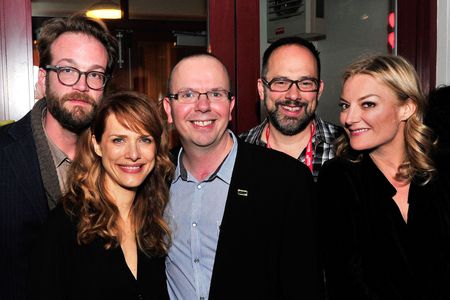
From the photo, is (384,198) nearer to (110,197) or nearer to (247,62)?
(110,197)

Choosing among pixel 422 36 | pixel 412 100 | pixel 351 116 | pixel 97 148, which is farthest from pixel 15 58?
pixel 422 36

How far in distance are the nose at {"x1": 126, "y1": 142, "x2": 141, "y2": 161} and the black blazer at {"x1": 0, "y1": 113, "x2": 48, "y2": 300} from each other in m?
0.40

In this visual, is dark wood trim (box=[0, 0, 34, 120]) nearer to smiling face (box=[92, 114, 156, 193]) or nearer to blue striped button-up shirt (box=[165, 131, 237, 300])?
smiling face (box=[92, 114, 156, 193])

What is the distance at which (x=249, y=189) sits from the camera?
192cm

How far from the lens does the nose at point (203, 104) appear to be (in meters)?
2.01

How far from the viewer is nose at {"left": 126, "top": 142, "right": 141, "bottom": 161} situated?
182 cm

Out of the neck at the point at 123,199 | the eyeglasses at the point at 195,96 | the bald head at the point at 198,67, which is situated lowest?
the neck at the point at 123,199

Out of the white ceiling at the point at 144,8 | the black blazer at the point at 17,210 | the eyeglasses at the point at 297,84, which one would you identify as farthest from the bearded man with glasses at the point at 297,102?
the black blazer at the point at 17,210

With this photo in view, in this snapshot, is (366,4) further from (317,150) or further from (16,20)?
(16,20)

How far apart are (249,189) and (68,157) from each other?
2.77 feet

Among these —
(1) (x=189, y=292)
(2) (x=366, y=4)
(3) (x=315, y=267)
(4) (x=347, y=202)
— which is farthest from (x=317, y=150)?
(2) (x=366, y=4)

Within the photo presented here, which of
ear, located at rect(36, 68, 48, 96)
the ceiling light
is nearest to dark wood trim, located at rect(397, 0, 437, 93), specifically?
the ceiling light

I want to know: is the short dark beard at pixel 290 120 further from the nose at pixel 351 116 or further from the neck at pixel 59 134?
the neck at pixel 59 134

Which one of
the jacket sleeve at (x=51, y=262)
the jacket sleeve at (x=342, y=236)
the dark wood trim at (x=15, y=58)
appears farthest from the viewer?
the dark wood trim at (x=15, y=58)
